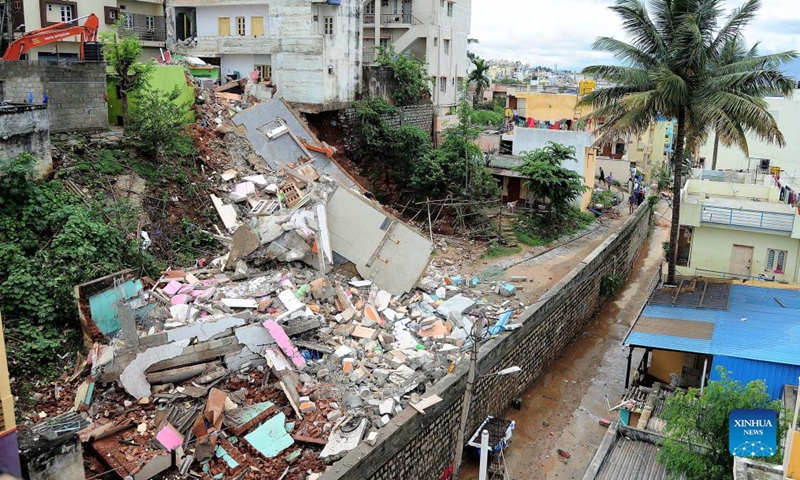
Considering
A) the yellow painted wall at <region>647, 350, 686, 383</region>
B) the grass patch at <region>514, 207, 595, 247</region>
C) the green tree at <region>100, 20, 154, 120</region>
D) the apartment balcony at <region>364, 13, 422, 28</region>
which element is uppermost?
the apartment balcony at <region>364, 13, 422, 28</region>

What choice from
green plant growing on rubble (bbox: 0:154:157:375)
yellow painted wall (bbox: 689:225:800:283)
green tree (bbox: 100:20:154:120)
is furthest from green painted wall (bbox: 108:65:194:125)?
yellow painted wall (bbox: 689:225:800:283)

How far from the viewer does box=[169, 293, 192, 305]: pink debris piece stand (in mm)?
13000

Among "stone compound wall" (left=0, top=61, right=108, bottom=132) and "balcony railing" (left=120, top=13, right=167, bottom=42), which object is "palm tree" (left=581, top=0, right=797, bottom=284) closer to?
"stone compound wall" (left=0, top=61, right=108, bottom=132)

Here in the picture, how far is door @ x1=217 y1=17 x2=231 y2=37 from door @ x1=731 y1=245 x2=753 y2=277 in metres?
20.5

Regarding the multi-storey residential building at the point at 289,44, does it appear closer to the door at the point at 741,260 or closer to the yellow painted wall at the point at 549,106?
the door at the point at 741,260

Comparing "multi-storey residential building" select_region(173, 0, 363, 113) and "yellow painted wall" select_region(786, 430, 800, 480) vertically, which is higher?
"multi-storey residential building" select_region(173, 0, 363, 113)

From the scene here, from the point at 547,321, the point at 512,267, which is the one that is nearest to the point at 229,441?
the point at 547,321

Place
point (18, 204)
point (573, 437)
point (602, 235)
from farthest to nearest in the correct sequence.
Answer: point (602, 235)
point (573, 437)
point (18, 204)

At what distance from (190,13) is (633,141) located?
93.3ft

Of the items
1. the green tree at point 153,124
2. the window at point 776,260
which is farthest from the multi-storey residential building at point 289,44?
the window at point 776,260

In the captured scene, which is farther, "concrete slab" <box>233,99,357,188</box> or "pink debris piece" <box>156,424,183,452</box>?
"concrete slab" <box>233,99,357,188</box>

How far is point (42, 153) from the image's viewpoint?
14.5 metres

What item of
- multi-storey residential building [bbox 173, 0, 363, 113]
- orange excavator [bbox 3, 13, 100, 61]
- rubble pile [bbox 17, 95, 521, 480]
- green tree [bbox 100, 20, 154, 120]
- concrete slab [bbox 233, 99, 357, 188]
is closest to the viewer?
rubble pile [bbox 17, 95, 521, 480]

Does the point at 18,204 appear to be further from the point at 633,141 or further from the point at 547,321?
the point at 633,141
